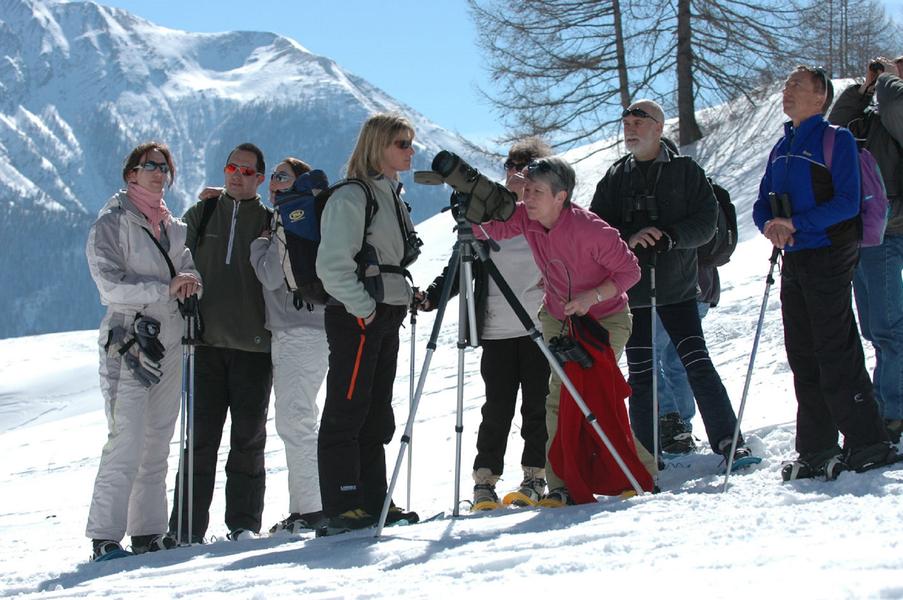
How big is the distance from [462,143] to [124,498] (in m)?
19.3

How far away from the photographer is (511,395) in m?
5.95

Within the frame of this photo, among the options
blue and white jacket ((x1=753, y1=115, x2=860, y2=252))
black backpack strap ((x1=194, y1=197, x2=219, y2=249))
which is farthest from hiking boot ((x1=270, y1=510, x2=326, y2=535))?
blue and white jacket ((x1=753, y1=115, x2=860, y2=252))

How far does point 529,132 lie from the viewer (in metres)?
22.6

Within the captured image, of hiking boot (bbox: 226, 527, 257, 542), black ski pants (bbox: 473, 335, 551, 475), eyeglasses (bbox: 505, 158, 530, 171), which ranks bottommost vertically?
hiking boot (bbox: 226, 527, 257, 542)

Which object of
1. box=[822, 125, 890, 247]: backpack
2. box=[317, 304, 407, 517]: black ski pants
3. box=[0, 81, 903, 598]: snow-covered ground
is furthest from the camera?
box=[317, 304, 407, 517]: black ski pants

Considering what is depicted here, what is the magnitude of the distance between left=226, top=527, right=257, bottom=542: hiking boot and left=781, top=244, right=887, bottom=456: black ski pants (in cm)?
305

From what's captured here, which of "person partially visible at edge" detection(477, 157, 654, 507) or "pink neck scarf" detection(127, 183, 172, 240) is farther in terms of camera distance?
"pink neck scarf" detection(127, 183, 172, 240)

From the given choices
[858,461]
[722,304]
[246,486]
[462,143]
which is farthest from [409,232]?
[462,143]

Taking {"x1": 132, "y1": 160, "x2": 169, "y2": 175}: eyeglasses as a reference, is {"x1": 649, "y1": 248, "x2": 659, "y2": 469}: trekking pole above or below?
below

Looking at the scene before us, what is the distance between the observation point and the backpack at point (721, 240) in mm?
6578

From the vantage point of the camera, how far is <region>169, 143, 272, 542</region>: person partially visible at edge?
626 cm

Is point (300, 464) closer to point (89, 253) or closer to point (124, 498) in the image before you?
point (124, 498)

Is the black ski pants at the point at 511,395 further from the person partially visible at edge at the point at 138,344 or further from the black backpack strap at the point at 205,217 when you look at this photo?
the black backpack strap at the point at 205,217

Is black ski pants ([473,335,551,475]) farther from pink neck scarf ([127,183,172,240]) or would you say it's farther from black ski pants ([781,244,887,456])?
pink neck scarf ([127,183,172,240])
